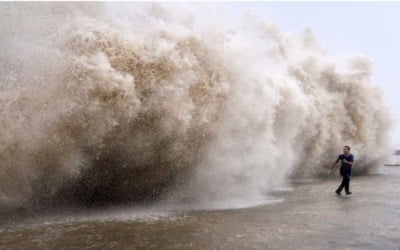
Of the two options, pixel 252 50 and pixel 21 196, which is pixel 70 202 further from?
pixel 252 50

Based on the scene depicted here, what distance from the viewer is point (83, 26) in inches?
319

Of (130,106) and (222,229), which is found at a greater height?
(130,106)

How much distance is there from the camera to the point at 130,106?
7938mm

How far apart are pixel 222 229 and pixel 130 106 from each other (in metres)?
3.02

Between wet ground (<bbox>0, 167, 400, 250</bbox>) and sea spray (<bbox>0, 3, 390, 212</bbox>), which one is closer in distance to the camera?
wet ground (<bbox>0, 167, 400, 250</bbox>)

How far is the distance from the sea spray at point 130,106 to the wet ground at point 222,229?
3.09 ft

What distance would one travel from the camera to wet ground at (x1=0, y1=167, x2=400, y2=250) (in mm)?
5391

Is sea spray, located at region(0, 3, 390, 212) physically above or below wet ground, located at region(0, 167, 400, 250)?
above

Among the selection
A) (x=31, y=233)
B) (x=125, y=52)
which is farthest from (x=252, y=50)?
(x=31, y=233)

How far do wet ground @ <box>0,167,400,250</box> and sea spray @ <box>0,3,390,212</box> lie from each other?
3.09 feet

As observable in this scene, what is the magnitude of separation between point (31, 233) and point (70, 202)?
7.38 ft

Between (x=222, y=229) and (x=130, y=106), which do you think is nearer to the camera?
(x=222, y=229)

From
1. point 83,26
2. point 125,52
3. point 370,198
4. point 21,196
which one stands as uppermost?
point 83,26

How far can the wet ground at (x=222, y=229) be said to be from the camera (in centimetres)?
539
